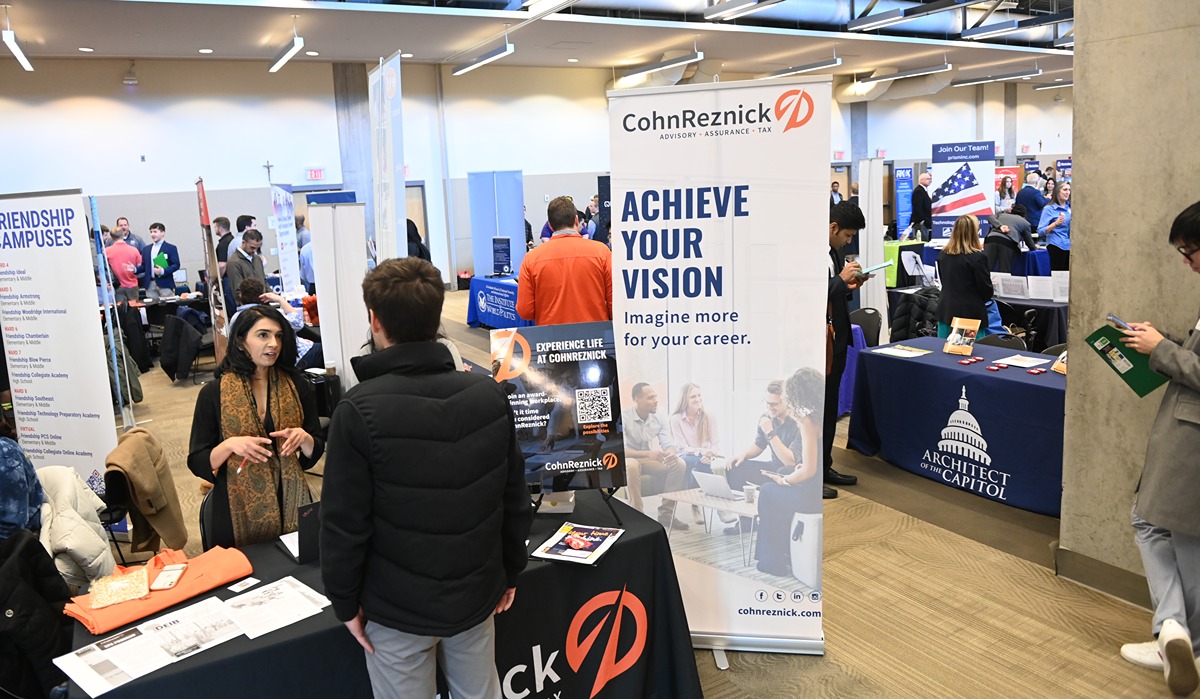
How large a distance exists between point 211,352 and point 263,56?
548 cm

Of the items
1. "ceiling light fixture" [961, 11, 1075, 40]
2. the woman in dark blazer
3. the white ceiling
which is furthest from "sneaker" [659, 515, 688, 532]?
"ceiling light fixture" [961, 11, 1075, 40]

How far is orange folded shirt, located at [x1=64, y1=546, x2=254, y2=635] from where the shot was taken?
6.76ft

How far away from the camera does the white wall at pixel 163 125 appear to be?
38.9ft

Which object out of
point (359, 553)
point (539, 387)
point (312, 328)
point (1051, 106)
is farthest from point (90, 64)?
point (1051, 106)

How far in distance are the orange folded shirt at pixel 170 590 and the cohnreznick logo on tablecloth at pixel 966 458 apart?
368cm

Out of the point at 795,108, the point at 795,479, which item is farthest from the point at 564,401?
the point at 795,108

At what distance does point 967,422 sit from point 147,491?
4.02 meters

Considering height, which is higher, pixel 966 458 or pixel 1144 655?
pixel 966 458

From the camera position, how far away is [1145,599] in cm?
332

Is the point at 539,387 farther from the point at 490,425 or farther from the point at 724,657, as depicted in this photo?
the point at 724,657

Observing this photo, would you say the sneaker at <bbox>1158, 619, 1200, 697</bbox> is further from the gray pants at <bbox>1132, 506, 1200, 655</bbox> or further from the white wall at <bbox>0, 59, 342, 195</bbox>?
the white wall at <bbox>0, 59, 342, 195</bbox>

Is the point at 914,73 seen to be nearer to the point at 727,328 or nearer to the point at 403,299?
the point at 727,328

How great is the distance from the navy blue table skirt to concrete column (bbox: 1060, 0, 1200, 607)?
22.9 inches

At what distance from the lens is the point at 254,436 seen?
9.06ft
